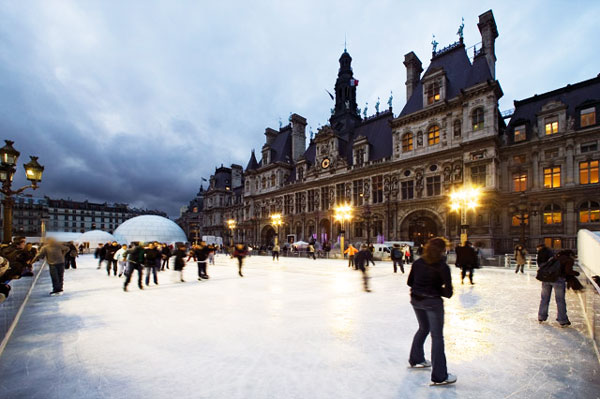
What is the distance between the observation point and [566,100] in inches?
987

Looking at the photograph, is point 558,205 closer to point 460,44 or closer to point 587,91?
point 587,91

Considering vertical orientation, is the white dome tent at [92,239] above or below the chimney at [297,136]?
below

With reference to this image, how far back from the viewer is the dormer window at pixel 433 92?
29.8m

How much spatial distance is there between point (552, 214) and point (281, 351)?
28.8 meters

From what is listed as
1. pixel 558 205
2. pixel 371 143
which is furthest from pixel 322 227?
pixel 558 205

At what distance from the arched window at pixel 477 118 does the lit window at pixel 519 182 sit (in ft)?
17.9

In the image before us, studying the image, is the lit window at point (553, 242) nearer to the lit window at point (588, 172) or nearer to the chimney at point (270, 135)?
the lit window at point (588, 172)

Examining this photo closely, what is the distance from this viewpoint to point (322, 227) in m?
39.2

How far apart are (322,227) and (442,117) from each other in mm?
19307

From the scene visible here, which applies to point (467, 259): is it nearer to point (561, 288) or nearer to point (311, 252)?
point (561, 288)

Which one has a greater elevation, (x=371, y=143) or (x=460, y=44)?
(x=460, y=44)

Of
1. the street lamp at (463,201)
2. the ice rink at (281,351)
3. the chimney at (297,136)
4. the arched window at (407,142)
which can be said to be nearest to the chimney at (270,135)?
the chimney at (297,136)

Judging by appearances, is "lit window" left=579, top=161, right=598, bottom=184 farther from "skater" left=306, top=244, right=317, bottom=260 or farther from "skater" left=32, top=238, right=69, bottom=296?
"skater" left=32, top=238, right=69, bottom=296

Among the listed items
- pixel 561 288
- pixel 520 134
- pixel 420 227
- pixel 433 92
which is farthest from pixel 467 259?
pixel 433 92
